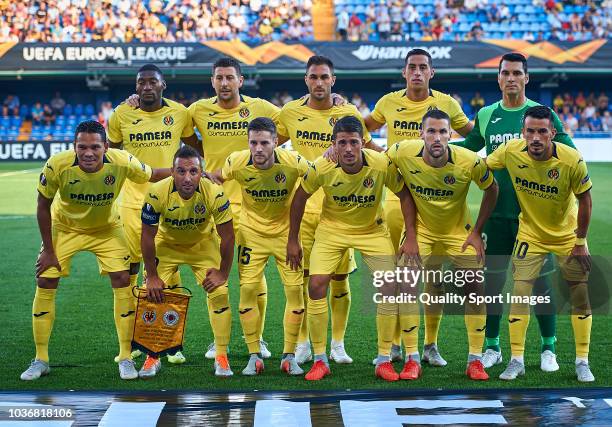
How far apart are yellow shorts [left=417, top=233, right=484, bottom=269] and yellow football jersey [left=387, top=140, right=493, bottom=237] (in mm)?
45

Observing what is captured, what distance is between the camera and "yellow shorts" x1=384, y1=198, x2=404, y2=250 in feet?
24.4

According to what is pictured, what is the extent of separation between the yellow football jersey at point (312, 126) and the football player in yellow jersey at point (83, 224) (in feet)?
4.52

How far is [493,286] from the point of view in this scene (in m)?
7.51

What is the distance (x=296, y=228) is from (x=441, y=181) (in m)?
1.12

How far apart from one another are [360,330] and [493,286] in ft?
4.80

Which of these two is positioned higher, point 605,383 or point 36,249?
point 605,383

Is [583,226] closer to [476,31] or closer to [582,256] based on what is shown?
[582,256]

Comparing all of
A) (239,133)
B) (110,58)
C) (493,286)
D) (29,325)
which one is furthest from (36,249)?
(110,58)

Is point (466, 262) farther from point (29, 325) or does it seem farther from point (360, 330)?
point (29, 325)

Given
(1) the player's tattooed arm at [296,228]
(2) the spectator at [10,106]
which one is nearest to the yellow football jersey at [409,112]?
(1) the player's tattooed arm at [296,228]

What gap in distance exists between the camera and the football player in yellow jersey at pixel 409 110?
24.5 ft

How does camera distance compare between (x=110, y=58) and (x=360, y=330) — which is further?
(x=110, y=58)

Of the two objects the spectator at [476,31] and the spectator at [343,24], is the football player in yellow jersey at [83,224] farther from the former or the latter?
the spectator at [476,31]

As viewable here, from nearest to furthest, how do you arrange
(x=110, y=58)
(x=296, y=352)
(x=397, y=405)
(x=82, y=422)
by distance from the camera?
(x=82, y=422) → (x=397, y=405) → (x=296, y=352) → (x=110, y=58)
